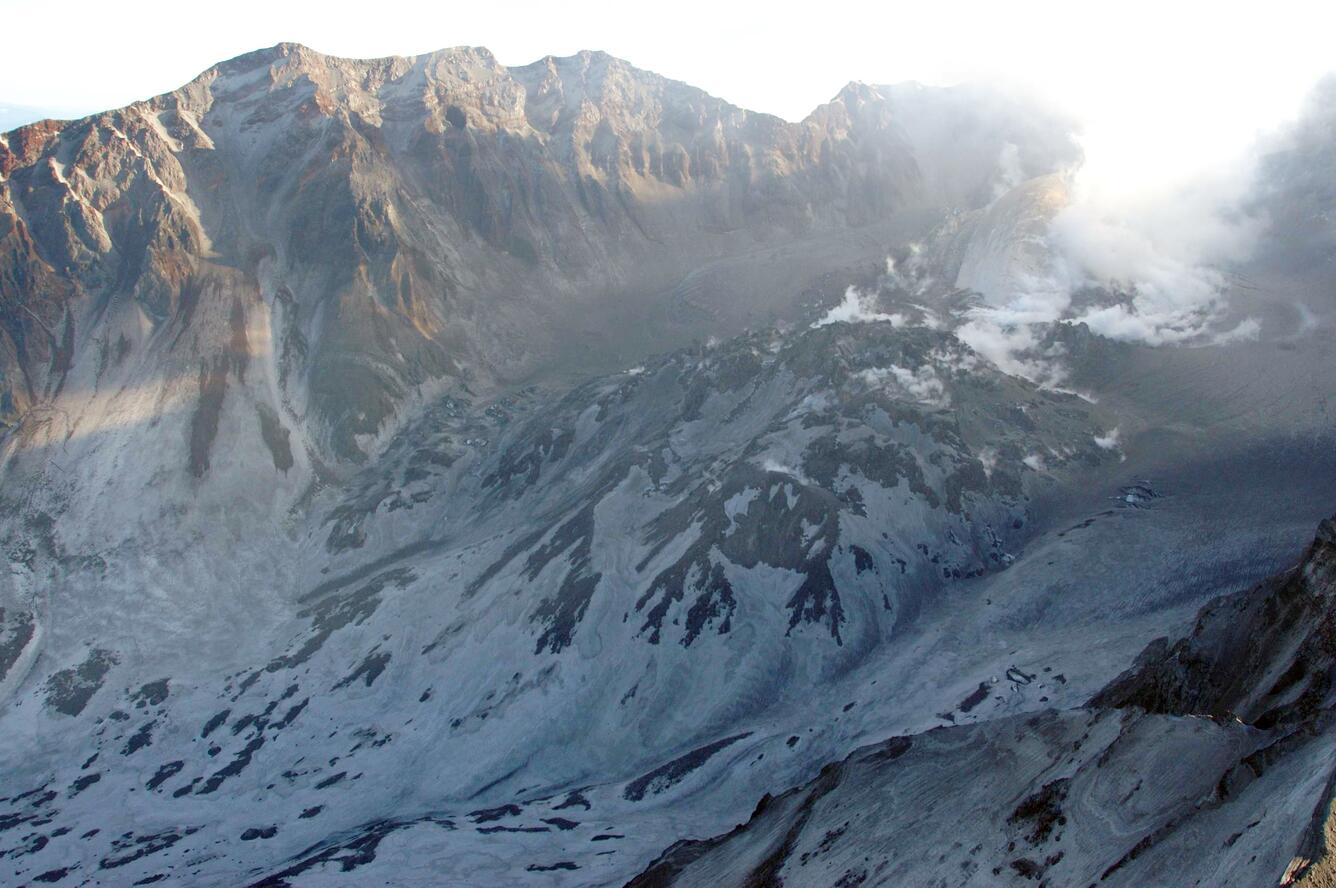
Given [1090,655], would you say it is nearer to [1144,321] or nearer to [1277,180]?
[1144,321]

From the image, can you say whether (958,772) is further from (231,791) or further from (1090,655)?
(231,791)

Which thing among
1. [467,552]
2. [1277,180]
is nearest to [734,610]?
[467,552]

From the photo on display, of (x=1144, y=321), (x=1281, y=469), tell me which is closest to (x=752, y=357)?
(x=1144, y=321)

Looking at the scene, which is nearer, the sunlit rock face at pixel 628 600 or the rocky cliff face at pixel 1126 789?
the rocky cliff face at pixel 1126 789

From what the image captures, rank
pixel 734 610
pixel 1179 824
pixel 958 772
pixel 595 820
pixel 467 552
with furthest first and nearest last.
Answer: pixel 467 552 → pixel 734 610 → pixel 595 820 → pixel 958 772 → pixel 1179 824

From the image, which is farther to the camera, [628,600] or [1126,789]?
[628,600]

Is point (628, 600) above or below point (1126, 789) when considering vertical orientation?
below

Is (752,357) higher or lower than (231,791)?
higher

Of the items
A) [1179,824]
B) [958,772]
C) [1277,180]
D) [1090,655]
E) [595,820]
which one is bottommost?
[595,820]

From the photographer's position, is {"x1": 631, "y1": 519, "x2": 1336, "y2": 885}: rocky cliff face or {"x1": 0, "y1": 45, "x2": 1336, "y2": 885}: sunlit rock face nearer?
{"x1": 631, "y1": 519, "x2": 1336, "y2": 885}: rocky cliff face

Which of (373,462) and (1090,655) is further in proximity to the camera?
(373,462)

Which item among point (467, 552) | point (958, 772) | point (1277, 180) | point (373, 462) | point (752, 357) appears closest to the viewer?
point (958, 772)
